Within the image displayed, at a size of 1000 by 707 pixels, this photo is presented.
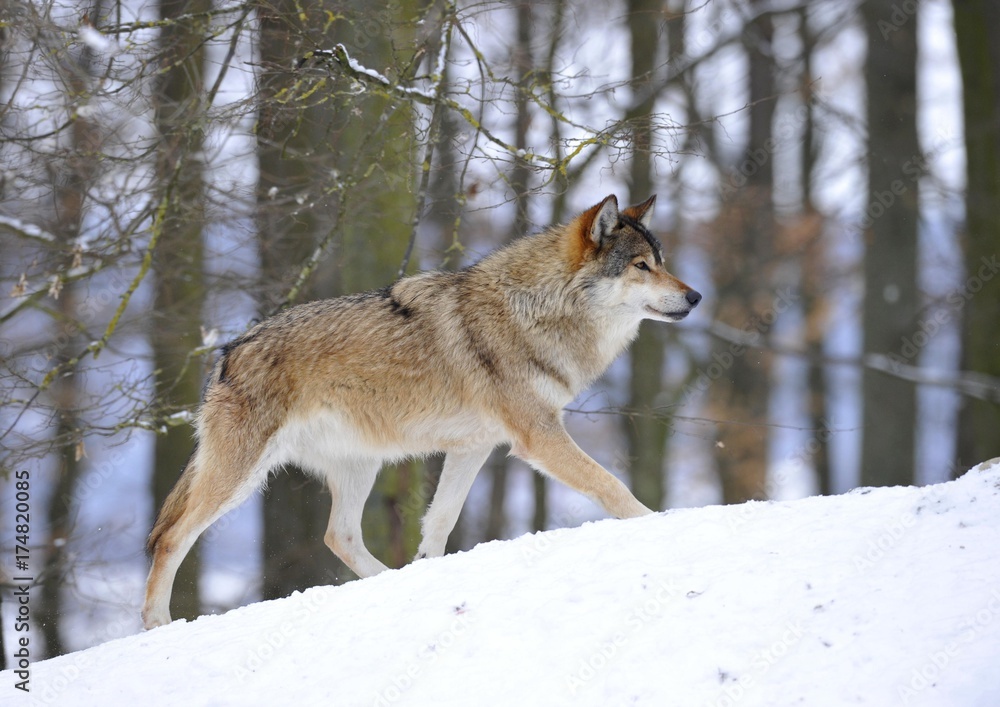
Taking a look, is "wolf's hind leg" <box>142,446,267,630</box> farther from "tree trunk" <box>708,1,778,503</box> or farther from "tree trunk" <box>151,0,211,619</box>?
"tree trunk" <box>708,1,778,503</box>

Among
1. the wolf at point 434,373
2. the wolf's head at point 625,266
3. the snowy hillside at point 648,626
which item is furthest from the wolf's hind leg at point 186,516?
the wolf's head at point 625,266

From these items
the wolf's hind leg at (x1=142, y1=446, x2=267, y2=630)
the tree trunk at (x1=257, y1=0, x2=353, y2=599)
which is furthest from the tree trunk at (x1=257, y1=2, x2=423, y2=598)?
the wolf's hind leg at (x1=142, y1=446, x2=267, y2=630)

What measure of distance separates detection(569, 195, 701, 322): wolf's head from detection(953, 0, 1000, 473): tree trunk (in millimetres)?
6652

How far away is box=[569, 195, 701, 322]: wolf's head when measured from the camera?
6070 mm

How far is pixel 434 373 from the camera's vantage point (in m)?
6.14

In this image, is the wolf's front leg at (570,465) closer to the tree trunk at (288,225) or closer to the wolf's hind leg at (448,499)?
the wolf's hind leg at (448,499)

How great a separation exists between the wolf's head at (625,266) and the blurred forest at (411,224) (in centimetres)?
42

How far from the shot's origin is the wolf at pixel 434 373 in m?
5.94

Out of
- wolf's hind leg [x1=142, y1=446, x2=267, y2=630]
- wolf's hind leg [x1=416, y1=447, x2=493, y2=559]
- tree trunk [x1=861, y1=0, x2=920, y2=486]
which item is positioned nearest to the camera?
wolf's hind leg [x1=142, y1=446, x2=267, y2=630]

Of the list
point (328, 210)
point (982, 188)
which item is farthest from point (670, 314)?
point (982, 188)

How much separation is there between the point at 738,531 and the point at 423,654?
156 cm

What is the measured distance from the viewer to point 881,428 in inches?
468

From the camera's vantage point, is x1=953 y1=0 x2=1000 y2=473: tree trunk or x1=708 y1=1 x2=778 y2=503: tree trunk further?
x1=708 y1=1 x2=778 y2=503: tree trunk

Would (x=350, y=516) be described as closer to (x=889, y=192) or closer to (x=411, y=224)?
(x=411, y=224)
